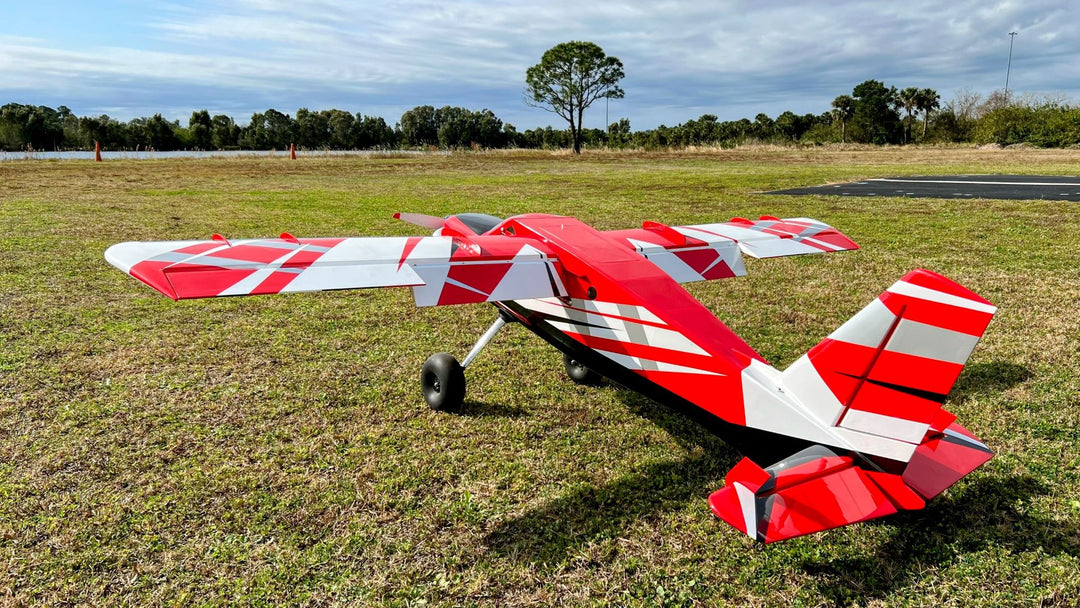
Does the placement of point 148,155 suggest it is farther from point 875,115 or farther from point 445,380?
point 875,115

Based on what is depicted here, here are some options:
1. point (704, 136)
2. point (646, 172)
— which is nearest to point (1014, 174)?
point (646, 172)

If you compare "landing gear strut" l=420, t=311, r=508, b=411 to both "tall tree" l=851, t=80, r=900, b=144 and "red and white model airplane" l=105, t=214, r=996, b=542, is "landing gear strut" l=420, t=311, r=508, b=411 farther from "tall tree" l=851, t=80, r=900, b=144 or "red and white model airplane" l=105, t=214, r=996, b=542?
"tall tree" l=851, t=80, r=900, b=144

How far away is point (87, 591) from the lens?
333 centimetres

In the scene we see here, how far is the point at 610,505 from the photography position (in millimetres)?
4164

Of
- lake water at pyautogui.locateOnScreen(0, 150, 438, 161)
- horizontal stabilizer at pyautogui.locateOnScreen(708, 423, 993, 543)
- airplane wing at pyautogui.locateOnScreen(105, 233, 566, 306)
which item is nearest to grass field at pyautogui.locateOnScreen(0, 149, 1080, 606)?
horizontal stabilizer at pyautogui.locateOnScreen(708, 423, 993, 543)

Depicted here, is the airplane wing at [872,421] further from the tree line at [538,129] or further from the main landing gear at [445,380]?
the tree line at [538,129]

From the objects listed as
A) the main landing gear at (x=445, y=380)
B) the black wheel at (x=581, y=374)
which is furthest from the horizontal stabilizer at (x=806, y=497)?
the black wheel at (x=581, y=374)

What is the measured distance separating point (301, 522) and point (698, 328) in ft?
9.38

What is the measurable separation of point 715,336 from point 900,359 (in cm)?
116

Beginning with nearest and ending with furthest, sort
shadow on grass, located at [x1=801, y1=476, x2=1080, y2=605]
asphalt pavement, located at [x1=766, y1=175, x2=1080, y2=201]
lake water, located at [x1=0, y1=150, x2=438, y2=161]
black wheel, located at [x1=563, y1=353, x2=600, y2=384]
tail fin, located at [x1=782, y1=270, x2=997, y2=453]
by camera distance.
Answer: tail fin, located at [x1=782, y1=270, x2=997, y2=453] < shadow on grass, located at [x1=801, y1=476, x2=1080, y2=605] < black wheel, located at [x1=563, y1=353, x2=600, y2=384] < asphalt pavement, located at [x1=766, y1=175, x2=1080, y2=201] < lake water, located at [x1=0, y1=150, x2=438, y2=161]

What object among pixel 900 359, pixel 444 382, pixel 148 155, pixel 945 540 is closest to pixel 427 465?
pixel 444 382

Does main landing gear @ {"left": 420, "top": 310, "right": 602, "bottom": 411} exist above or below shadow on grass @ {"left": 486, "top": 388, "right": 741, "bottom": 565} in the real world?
above

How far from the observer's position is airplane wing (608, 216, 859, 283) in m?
5.75

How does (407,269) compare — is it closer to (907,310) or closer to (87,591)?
(87,591)
